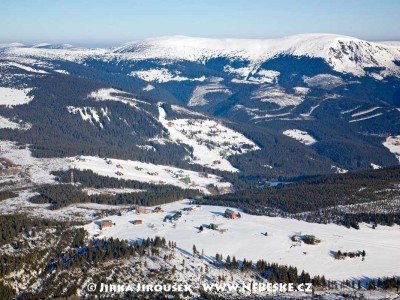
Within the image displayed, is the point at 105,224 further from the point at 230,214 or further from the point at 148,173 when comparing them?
the point at 148,173

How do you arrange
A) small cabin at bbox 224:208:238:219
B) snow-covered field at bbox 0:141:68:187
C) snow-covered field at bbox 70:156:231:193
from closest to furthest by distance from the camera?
small cabin at bbox 224:208:238:219 < snow-covered field at bbox 0:141:68:187 < snow-covered field at bbox 70:156:231:193

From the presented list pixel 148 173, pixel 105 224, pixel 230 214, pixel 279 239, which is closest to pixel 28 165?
pixel 148 173

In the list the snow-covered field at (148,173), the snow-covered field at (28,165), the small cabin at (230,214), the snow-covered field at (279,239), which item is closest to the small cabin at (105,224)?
the snow-covered field at (279,239)

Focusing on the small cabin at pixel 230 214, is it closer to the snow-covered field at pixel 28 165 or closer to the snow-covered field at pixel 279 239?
the snow-covered field at pixel 279 239

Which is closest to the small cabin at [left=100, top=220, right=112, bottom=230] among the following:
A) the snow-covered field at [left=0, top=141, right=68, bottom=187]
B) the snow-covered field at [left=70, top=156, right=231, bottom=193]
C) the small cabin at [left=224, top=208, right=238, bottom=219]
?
the small cabin at [left=224, top=208, right=238, bottom=219]

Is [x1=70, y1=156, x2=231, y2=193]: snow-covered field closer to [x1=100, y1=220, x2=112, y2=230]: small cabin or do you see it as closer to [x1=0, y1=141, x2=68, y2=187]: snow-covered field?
[x1=0, y1=141, x2=68, y2=187]: snow-covered field

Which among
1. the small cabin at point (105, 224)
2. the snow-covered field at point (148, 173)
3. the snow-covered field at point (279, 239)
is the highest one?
the small cabin at point (105, 224)
